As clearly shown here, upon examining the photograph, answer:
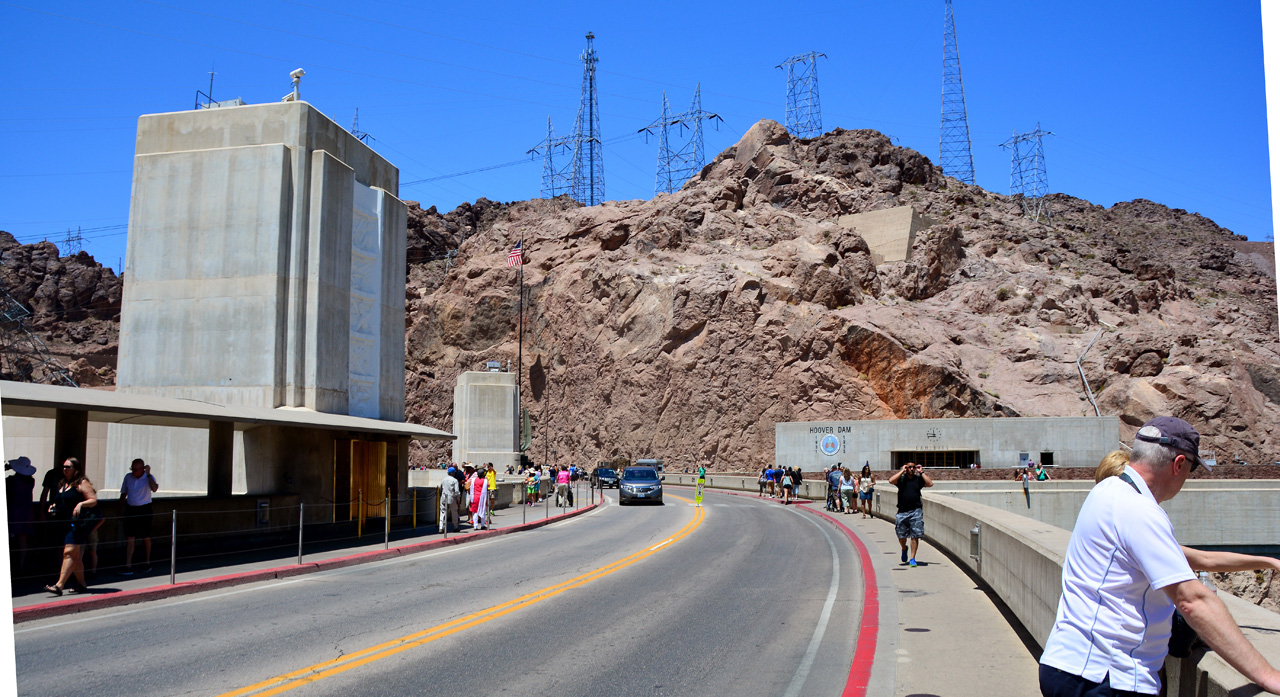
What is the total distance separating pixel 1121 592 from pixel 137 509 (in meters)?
15.2

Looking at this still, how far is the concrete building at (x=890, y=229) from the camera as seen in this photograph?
73438 mm

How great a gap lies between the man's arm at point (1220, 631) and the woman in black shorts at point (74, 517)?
13.1 m

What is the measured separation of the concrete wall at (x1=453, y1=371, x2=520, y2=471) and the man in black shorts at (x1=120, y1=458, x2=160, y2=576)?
118 ft

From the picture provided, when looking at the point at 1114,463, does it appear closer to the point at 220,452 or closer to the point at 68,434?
the point at 68,434

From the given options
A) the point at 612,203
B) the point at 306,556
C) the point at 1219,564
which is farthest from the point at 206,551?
the point at 612,203

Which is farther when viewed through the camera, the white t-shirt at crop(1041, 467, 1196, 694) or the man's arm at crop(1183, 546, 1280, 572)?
the man's arm at crop(1183, 546, 1280, 572)

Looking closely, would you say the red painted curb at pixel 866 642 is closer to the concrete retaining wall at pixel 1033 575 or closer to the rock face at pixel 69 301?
the concrete retaining wall at pixel 1033 575

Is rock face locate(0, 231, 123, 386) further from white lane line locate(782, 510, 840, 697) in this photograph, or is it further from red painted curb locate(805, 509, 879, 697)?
red painted curb locate(805, 509, 879, 697)

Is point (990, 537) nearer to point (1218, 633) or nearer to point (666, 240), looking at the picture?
point (1218, 633)

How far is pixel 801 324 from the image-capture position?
2378 inches

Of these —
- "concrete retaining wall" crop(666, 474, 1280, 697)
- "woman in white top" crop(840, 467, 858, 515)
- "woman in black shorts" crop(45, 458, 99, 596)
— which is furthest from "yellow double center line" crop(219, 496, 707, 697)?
"woman in white top" crop(840, 467, 858, 515)

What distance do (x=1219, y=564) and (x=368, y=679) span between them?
21.4 ft

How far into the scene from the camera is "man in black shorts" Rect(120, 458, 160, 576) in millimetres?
14047

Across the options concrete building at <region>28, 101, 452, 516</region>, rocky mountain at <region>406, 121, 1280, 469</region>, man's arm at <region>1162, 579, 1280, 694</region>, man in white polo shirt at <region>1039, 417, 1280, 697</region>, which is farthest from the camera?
rocky mountain at <region>406, 121, 1280, 469</region>
